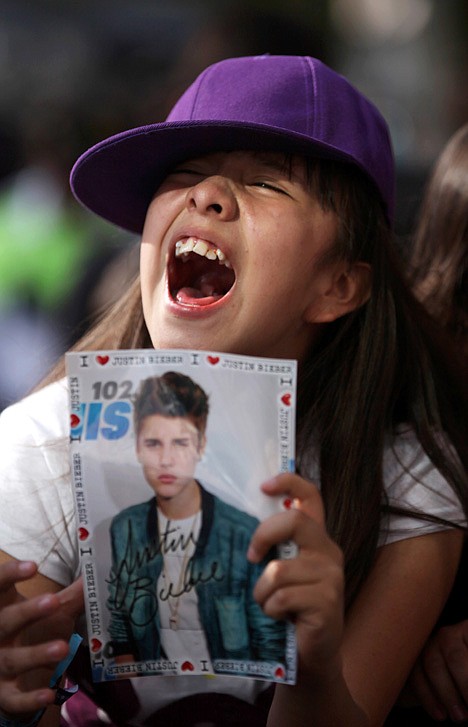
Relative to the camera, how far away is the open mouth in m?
1.46

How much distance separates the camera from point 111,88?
4.19 metres

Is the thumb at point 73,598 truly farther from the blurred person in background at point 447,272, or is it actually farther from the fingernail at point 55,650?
the blurred person in background at point 447,272

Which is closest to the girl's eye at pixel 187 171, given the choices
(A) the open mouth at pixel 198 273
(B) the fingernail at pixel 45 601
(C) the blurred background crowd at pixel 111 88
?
(A) the open mouth at pixel 198 273

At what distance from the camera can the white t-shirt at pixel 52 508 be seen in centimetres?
142

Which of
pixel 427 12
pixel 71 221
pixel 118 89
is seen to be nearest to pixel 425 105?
pixel 427 12

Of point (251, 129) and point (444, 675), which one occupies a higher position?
point (251, 129)

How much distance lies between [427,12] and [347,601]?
4.39 m

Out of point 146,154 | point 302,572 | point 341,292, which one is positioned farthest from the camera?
point 341,292

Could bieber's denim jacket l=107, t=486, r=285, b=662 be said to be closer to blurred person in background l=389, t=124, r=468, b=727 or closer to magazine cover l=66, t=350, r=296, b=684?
magazine cover l=66, t=350, r=296, b=684

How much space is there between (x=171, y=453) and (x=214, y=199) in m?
0.47

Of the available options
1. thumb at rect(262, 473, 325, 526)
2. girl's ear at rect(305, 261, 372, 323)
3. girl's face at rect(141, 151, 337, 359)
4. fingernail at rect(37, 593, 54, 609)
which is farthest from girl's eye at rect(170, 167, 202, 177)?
fingernail at rect(37, 593, 54, 609)

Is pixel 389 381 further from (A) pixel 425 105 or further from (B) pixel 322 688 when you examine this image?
(A) pixel 425 105

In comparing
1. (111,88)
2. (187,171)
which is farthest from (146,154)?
(111,88)

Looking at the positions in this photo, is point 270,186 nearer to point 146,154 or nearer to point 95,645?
point 146,154
